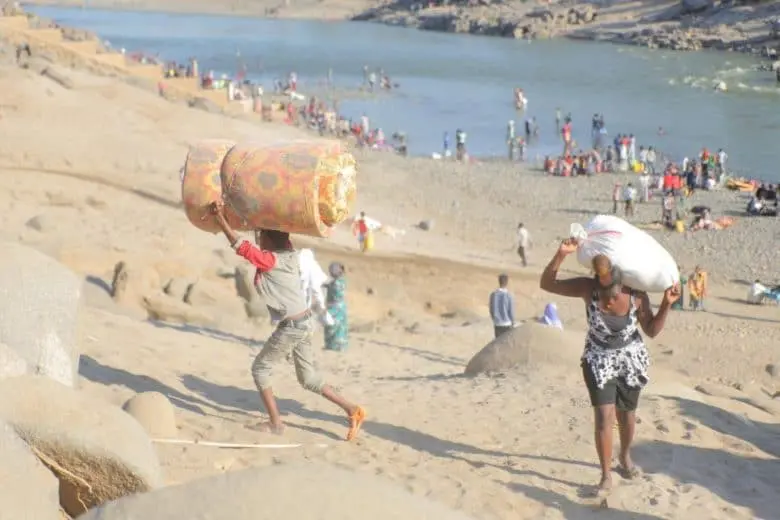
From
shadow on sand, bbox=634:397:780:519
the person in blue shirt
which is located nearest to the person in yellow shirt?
the person in blue shirt

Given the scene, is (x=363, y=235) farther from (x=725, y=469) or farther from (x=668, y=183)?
(x=725, y=469)

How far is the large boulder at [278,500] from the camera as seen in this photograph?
331cm

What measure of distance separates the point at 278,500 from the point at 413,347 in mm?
8205

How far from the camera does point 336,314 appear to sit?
34.1 ft

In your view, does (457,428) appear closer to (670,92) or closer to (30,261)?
(30,261)

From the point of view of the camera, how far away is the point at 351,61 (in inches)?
2360

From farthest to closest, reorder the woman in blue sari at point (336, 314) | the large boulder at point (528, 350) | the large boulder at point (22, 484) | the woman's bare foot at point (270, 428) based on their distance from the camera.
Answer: the woman in blue sari at point (336, 314), the large boulder at point (528, 350), the woman's bare foot at point (270, 428), the large boulder at point (22, 484)

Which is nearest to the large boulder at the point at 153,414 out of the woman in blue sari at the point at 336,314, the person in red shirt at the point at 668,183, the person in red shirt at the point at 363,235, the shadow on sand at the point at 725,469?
the shadow on sand at the point at 725,469

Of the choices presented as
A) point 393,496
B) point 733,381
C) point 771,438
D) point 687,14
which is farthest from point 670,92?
point 393,496

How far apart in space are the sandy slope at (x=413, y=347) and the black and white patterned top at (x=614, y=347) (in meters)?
0.68

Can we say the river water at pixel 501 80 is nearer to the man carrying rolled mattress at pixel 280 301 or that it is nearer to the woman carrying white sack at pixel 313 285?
the woman carrying white sack at pixel 313 285

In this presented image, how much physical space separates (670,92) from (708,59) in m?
12.2

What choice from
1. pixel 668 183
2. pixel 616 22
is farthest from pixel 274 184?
pixel 616 22

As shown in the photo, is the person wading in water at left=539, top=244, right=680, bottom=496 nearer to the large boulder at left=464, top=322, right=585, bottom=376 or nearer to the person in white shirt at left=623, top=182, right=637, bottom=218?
the large boulder at left=464, top=322, right=585, bottom=376
